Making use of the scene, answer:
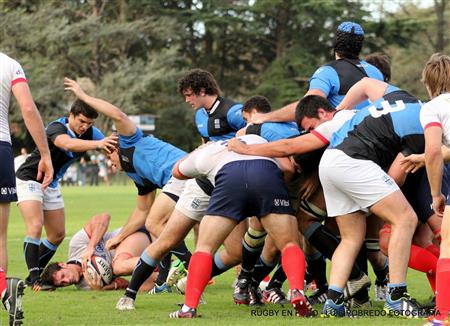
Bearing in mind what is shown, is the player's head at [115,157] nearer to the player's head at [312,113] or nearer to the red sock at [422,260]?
the player's head at [312,113]

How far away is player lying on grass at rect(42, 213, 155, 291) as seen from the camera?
35.7ft

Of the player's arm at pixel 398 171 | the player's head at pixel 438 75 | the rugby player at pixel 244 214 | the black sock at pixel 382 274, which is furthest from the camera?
the black sock at pixel 382 274

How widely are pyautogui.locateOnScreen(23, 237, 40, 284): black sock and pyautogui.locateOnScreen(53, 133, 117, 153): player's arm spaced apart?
1105 millimetres

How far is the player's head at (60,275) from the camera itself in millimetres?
10938

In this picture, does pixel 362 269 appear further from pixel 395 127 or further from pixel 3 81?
pixel 3 81

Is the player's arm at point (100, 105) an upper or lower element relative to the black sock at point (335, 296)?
upper

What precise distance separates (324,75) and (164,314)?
8.97 feet

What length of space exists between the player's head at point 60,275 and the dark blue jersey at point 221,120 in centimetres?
236

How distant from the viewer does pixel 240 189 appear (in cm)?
833

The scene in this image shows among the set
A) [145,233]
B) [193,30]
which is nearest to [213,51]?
[193,30]

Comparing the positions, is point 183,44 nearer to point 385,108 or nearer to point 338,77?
point 338,77

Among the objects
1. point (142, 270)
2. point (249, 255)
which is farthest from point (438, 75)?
point (142, 270)

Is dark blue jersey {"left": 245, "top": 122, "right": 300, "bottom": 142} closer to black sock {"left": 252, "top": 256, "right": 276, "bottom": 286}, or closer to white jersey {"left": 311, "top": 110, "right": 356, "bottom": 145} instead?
white jersey {"left": 311, "top": 110, "right": 356, "bottom": 145}

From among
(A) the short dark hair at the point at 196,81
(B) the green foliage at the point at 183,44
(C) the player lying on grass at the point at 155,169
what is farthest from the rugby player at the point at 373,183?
(B) the green foliage at the point at 183,44
